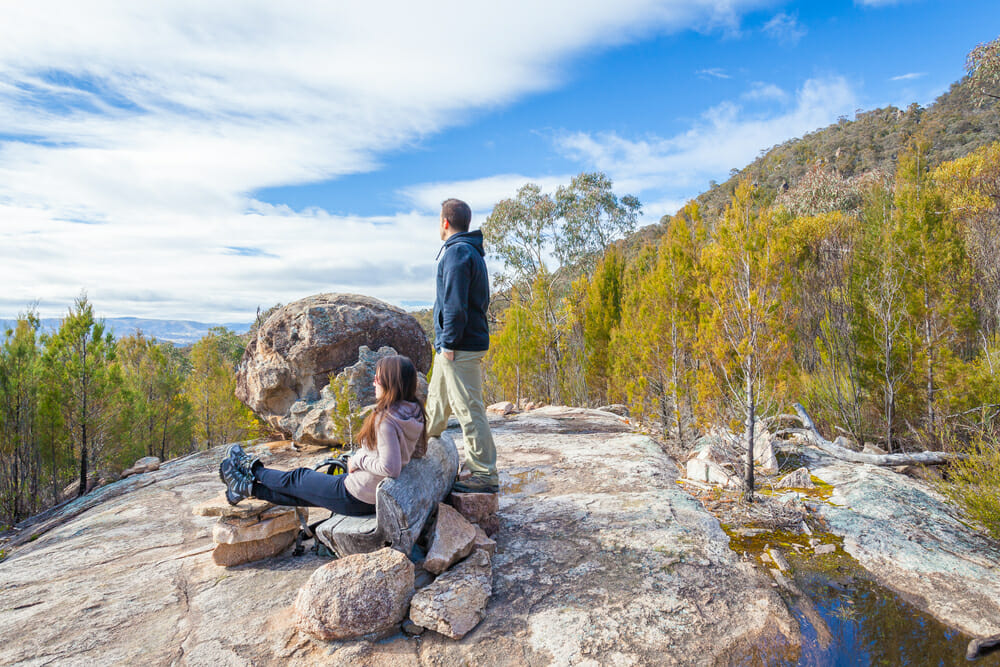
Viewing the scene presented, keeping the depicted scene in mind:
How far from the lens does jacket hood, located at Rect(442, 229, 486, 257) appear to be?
3639 mm

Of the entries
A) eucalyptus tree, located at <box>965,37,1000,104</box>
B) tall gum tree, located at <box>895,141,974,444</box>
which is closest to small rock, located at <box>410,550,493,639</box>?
tall gum tree, located at <box>895,141,974,444</box>

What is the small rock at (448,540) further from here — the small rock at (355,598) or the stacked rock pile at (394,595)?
the small rock at (355,598)

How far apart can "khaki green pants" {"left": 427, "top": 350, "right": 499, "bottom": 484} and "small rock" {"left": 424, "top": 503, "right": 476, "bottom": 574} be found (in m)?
0.51

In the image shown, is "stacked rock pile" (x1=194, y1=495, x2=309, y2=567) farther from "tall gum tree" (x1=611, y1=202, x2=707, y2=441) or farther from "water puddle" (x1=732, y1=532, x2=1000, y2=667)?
"tall gum tree" (x1=611, y1=202, x2=707, y2=441)

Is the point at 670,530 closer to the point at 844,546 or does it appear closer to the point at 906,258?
the point at 844,546

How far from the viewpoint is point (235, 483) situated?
3205mm

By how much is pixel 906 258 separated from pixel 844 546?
4784mm

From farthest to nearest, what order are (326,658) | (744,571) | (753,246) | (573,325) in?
(573,325) → (753,246) → (744,571) → (326,658)

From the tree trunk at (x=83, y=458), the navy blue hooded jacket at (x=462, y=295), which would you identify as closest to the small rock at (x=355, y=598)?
the navy blue hooded jacket at (x=462, y=295)

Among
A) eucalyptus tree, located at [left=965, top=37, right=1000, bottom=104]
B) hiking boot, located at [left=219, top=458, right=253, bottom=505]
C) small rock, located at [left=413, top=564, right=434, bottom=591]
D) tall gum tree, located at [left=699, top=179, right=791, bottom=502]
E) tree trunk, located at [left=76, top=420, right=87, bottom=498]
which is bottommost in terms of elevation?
tree trunk, located at [left=76, top=420, right=87, bottom=498]

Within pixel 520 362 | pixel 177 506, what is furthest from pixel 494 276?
pixel 177 506

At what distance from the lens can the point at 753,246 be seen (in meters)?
4.72

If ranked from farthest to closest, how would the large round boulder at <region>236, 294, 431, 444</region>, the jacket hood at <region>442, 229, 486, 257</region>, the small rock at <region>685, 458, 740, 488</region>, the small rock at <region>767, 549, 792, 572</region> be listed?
the large round boulder at <region>236, 294, 431, 444</region> < the small rock at <region>685, 458, 740, 488</region> < the jacket hood at <region>442, 229, 486, 257</region> < the small rock at <region>767, 549, 792, 572</region>

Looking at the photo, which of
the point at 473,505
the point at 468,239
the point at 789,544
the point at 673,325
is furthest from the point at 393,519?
the point at 673,325
